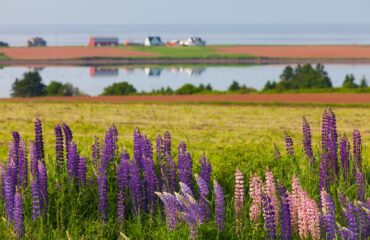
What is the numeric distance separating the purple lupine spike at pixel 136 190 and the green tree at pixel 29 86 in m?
59.1

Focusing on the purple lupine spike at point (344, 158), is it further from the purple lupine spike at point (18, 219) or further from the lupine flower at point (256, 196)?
the purple lupine spike at point (18, 219)

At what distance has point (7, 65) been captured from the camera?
16012cm

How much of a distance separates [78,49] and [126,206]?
166 metres

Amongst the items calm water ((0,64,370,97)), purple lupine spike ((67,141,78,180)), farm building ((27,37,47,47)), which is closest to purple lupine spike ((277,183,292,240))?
purple lupine spike ((67,141,78,180))

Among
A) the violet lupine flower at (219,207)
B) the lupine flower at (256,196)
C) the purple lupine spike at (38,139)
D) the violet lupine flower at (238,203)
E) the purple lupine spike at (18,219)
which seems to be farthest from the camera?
the purple lupine spike at (38,139)

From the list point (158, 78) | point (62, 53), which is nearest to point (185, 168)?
point (158, 78)

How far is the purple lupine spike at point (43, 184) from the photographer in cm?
859

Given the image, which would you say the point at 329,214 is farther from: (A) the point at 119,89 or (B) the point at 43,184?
(A) the point at 119,89

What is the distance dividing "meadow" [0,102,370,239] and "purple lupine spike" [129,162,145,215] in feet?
0.66

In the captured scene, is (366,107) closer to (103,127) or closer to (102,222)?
(103,127)

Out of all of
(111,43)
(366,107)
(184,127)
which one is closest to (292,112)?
(366,107)

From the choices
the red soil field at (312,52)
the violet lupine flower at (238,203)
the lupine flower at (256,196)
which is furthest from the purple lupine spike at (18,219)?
the red soil field at (312,52)

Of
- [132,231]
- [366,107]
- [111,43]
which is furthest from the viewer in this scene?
[111,43]

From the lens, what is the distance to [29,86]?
67.1 metres
